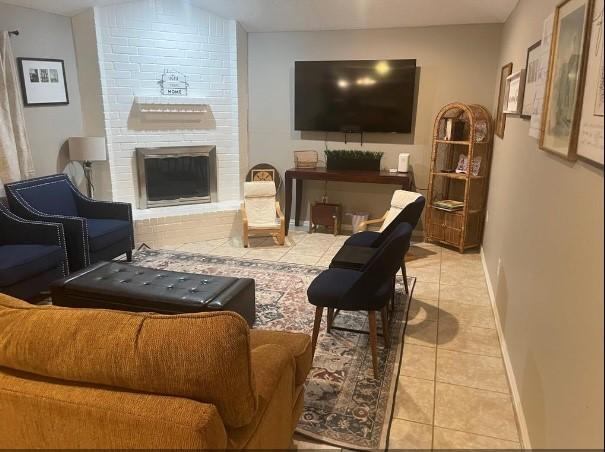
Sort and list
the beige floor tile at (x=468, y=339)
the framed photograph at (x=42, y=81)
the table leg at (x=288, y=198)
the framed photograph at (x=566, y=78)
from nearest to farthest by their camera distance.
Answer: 1. the framed photograph at (x=566, y=78)
2. the beige floor tile at (x=468, y=339)
3. the framed photograph at (x=42, y=81)
4. the table leg at (x=288, y=198)

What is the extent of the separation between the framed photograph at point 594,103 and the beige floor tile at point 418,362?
1510 millimetres

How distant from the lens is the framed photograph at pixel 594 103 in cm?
138

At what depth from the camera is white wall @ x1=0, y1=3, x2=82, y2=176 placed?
407 centimetres

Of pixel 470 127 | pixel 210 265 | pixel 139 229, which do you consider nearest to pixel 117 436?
pixel 210 265

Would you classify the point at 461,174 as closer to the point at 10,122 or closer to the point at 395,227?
the point at 395,227

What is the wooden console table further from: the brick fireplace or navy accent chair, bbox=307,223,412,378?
navy accent chair, bbox=307,223,412,378

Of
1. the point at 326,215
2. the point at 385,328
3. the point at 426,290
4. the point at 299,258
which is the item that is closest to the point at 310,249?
the point at 299,258

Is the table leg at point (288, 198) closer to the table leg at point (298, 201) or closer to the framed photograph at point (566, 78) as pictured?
the table leg at point (298, 201)

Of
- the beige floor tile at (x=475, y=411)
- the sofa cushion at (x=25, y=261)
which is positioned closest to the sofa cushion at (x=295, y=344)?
the beige floor tile at (x=475, y=411)

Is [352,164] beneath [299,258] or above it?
above

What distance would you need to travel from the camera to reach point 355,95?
200 inches

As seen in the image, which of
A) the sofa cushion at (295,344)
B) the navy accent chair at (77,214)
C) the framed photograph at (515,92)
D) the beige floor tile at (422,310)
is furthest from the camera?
the navy accent chair at (77,214)

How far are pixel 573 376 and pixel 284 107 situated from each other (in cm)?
458

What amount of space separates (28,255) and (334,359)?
7.71 ft
